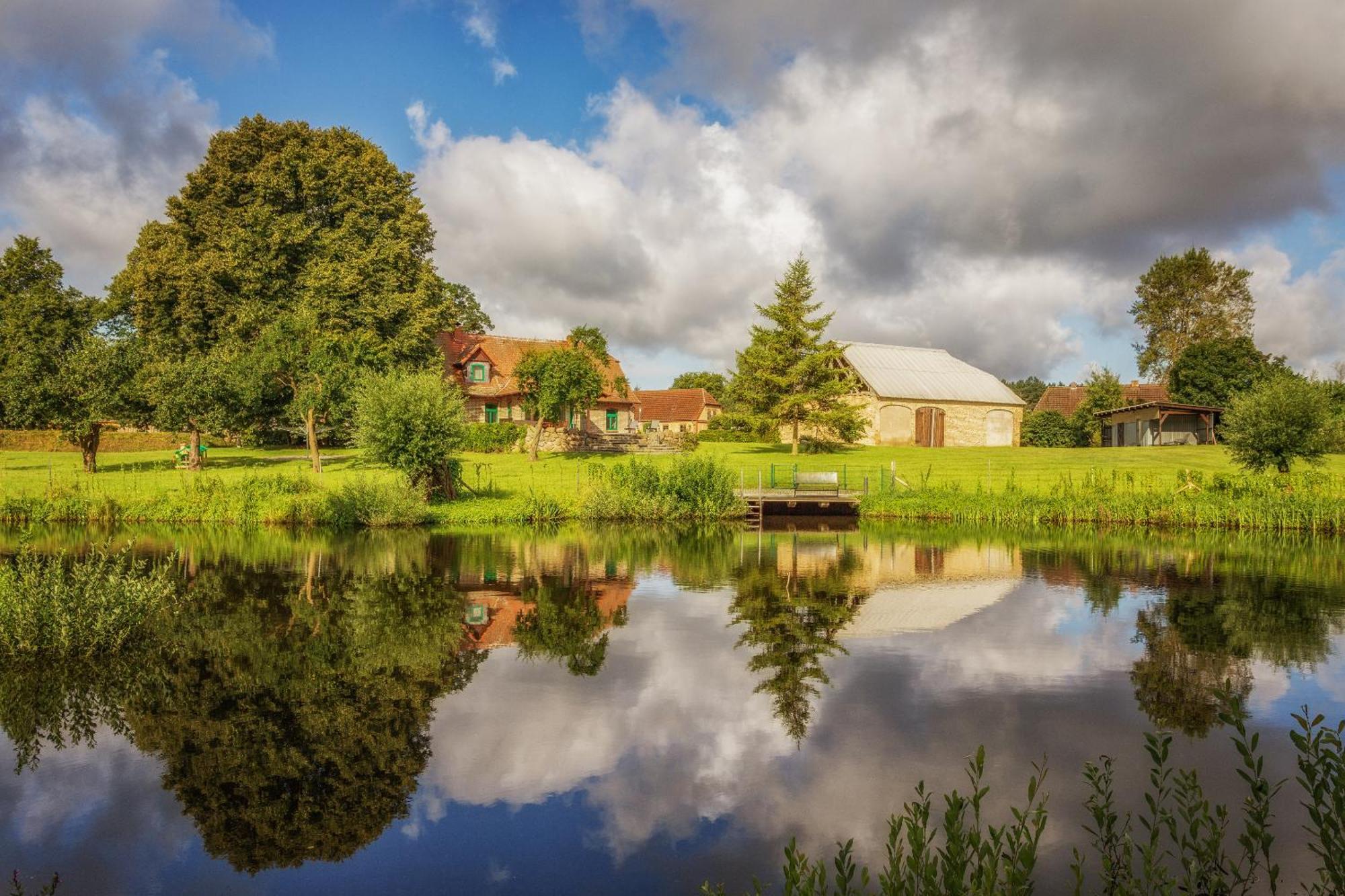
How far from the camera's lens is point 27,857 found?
7.02m

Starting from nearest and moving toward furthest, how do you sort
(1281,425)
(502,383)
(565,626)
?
1. (565,626)
2. (1281,425)
3. (502,383)

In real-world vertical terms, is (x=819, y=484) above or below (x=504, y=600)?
above

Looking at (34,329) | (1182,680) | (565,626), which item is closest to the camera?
(1182,680)

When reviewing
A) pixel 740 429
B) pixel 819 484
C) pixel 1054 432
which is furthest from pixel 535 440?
pixel 1054 432

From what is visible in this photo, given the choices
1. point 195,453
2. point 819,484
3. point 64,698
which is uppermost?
point 195,453

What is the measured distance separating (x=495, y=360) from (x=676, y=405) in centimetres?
2788

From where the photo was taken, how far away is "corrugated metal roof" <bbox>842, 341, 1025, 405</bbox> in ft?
177

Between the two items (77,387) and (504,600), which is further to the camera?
(77,387)

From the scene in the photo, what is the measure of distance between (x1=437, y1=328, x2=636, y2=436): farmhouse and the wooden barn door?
684 inches

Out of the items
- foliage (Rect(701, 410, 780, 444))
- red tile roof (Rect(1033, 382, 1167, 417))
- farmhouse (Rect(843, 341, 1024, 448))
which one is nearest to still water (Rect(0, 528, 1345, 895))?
foliage (Rect(701, 410, 780, 444))

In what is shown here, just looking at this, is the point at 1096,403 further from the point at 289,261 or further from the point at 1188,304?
the point at 289,261

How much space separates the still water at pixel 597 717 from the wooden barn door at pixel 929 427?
112 ft

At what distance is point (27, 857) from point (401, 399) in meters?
21.2

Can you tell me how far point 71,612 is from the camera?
12.5 m
